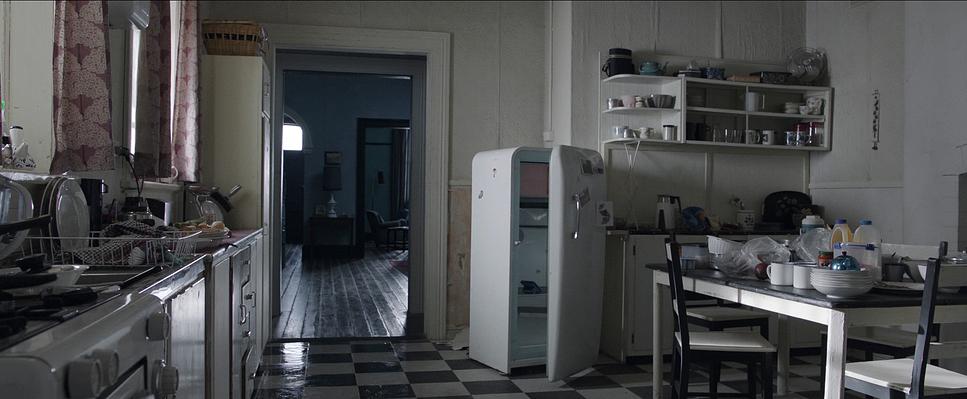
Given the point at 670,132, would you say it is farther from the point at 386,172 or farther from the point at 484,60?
the point at 386,172

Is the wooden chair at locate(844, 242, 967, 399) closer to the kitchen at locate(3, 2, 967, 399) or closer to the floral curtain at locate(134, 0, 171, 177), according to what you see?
the kitchen at locate(3, 2, 967, 399)

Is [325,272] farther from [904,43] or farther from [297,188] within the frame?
[904,43]

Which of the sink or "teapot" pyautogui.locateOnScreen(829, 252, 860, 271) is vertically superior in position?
the sink

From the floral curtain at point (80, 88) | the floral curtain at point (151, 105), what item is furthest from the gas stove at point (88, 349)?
the floral curtain at point (151, 105)

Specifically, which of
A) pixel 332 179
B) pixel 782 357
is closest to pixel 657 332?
pixel 782 357

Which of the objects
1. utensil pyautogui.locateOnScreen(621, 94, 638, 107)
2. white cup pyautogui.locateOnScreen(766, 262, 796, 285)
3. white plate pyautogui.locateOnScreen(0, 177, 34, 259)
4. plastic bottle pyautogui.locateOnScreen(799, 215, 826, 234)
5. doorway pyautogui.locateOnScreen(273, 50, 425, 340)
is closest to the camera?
white plate pyautogui.locateOnScreen(0, 177, 34, 259)

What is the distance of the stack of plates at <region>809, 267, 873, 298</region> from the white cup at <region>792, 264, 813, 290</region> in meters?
0.13

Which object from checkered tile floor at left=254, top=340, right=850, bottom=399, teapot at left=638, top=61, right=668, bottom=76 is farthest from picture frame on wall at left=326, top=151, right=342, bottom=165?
teapot at left=638, top=61, right=668, bottom=76

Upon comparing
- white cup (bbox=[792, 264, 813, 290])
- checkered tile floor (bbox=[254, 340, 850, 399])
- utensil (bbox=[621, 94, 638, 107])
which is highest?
utensil (bbox=[621, 94, 638, 107])

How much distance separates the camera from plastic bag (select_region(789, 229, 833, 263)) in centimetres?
292

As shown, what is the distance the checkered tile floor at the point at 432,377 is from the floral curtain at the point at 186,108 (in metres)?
1.26

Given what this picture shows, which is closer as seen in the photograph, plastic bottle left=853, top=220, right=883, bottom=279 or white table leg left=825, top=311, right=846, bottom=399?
white table leg left=825, top=311, right=846, bottom=399

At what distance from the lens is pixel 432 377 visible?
12.6ft

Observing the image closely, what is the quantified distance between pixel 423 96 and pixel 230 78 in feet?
5.17
